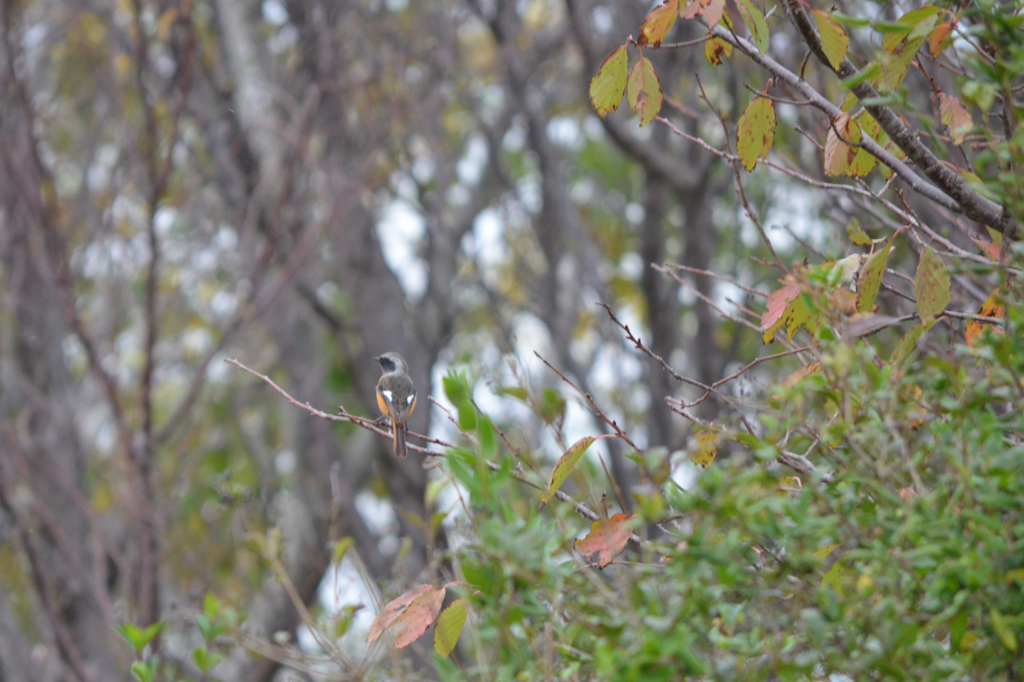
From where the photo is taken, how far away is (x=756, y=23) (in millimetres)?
2191

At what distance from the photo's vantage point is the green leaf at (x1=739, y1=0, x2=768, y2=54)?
7.05 feet

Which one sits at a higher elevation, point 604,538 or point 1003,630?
point 1003,630

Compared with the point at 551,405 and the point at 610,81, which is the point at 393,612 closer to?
the point at 551,405

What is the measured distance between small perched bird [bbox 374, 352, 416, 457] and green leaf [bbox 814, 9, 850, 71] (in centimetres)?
301

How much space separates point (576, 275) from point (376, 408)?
3.60 m

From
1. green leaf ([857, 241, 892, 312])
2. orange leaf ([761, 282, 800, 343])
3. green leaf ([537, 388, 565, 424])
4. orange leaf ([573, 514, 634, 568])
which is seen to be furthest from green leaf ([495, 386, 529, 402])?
green leaf ([857, 241, 892, 312])

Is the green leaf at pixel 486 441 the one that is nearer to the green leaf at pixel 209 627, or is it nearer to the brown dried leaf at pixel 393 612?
the brown dried leaf at pixel 393 612

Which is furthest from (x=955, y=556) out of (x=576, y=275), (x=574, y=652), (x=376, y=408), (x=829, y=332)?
(x=576, y=275)

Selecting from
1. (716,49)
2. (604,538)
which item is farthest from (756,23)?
(604,538)

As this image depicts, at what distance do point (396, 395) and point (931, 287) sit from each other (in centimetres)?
374

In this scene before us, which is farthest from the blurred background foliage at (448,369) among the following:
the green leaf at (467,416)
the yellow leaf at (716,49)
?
the yellow leaf at (716,49)

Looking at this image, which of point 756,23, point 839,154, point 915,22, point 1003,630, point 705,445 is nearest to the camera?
point 1003,630

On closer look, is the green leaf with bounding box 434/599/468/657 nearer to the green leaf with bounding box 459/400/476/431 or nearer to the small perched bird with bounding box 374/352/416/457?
the green leaf with bounding box 459/400/476/431

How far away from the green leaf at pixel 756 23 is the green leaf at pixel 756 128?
0.18 meters
